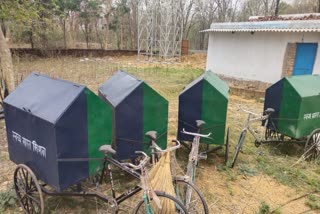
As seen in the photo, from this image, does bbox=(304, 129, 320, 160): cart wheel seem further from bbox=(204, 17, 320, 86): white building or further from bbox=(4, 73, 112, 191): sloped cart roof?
bbox=(204, 17, 320, 86): white building

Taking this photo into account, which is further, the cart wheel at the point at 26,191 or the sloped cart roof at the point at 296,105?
the sloped cart roof at the point at 296,105

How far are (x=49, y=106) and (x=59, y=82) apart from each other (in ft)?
1.18

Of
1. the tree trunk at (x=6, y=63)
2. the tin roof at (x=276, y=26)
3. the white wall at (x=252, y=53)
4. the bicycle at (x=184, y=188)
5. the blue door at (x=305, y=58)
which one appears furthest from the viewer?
the white wall at (x=252, y=53)

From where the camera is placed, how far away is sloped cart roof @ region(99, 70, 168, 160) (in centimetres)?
345

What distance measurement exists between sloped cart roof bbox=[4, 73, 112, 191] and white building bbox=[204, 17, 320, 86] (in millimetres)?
8535

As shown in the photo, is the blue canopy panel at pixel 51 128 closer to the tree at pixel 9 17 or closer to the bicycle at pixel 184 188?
the bicycle at pixel 184 188

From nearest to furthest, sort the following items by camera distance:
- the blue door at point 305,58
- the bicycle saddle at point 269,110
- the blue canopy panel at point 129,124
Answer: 1. the blue canopy panel at point 129,124
2. the bicycle saddle at point 269,110
3. the blue door at point 305,58

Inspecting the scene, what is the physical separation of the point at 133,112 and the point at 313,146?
3.52m

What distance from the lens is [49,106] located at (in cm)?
253

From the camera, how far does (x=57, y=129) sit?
237 centimetres

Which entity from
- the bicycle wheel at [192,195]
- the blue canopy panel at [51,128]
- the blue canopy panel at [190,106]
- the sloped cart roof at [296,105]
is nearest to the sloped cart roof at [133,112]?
the blue canopy panel at [190,106]

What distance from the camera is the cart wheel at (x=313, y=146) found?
487 cm

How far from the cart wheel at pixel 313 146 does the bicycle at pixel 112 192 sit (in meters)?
3.47

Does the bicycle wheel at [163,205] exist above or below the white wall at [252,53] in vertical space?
below
